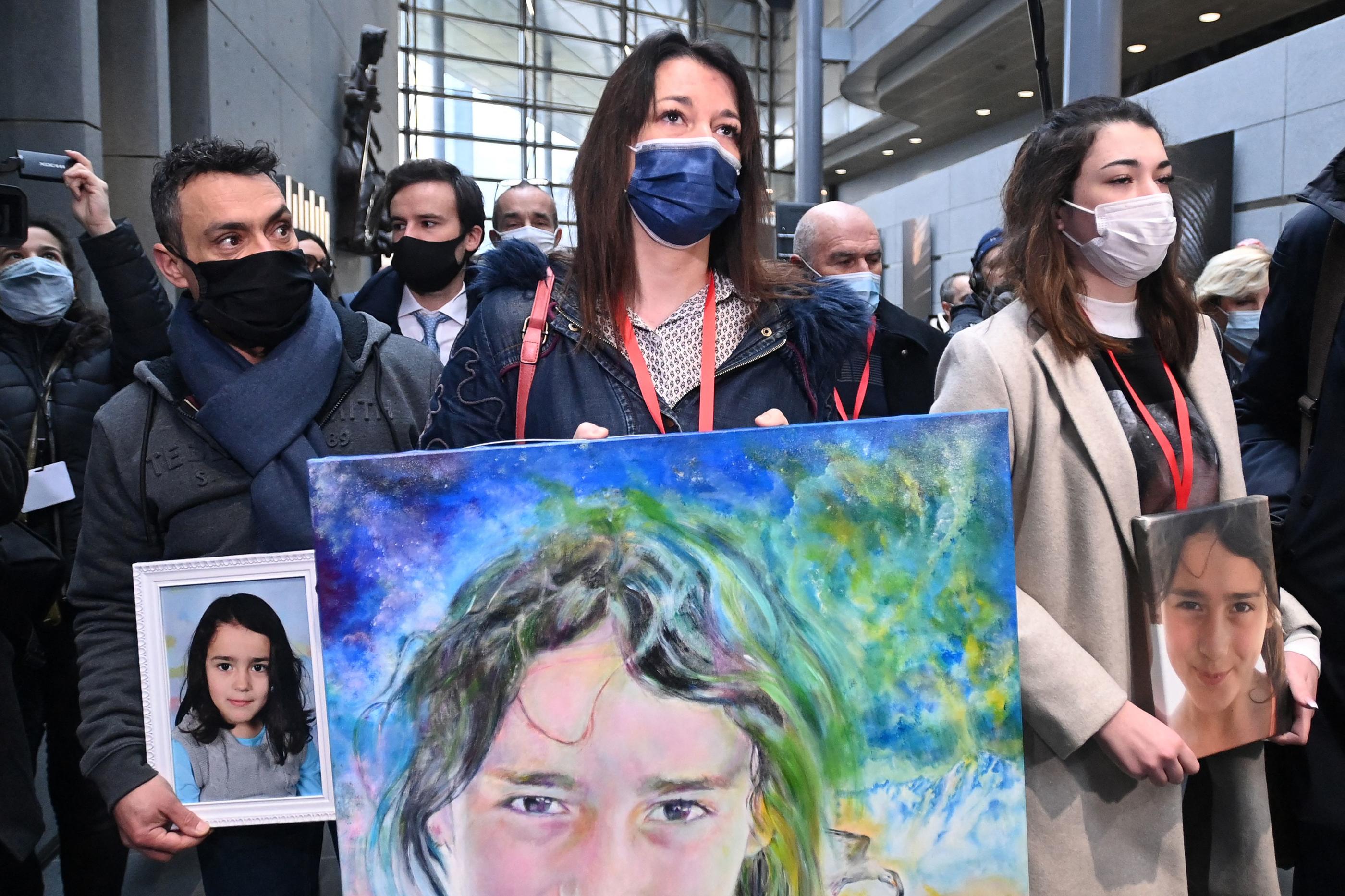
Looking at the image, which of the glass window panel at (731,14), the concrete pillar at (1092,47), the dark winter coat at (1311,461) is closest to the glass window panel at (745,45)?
the glass window panel at (731,14)

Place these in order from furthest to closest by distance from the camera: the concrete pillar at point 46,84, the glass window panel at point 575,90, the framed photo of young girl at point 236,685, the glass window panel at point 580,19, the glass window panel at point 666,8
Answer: the glass window panel at point 666,8 < the glass window panel at point 575,90 < the glass window panel at point 580,19 < the concrete pillar at point 46,84 < the framed photo of young girl at point 236,685

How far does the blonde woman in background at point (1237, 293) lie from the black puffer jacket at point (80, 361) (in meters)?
4.02

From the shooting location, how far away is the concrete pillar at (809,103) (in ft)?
40.9

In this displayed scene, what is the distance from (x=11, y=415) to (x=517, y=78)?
23.0 meters

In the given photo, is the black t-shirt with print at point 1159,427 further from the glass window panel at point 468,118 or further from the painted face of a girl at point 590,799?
the glass window panel at point 468,118

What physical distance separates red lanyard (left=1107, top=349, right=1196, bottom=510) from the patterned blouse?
733mm

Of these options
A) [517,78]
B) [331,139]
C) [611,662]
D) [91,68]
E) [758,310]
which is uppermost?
[517,78]

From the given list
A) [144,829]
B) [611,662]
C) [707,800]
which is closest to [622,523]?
[611,662]

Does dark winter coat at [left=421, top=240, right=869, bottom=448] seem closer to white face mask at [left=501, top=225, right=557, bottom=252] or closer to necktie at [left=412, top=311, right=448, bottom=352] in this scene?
necktie at [left=412, top=311, right=448, bottom=352]

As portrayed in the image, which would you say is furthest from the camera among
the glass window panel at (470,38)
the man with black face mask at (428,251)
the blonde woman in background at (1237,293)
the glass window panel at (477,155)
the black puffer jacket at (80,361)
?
the glass window panel at (470,38)

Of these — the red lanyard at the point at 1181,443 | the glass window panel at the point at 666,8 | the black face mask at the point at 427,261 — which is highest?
the glass window panel at the point at 666,8

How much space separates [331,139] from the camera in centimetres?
1213

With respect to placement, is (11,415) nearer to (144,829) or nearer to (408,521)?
(144,829)

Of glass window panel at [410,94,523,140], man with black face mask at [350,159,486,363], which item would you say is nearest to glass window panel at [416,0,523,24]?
glass window panel at [410,94,523,140]
